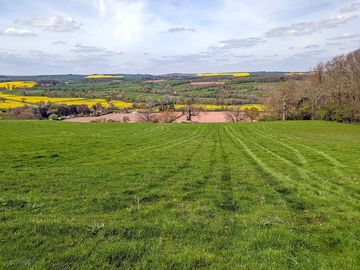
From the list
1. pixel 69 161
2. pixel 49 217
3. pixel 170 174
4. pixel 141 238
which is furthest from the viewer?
pixel 69 161

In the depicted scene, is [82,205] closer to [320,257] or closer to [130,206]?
[130,206]

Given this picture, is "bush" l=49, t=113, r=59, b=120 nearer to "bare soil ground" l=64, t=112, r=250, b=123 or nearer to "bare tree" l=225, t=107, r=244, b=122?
"bare soil ground" l=64, t=112, r=250, b=123

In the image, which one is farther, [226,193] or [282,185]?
[282,185]

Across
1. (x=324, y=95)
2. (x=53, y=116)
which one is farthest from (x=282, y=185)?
(x=53, y=116)

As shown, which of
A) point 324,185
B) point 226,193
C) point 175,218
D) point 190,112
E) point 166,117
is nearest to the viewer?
point 175,218

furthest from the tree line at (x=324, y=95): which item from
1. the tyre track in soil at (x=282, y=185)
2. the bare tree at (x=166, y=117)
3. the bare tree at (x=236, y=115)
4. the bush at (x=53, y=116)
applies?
the bush at (x=53, y=116)

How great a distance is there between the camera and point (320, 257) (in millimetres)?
7094

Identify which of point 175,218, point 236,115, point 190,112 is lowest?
point 236,115

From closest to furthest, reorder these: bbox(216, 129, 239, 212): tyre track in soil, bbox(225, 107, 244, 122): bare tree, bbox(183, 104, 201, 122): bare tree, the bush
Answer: bbox(216, 129, 239, 212): tyre track in soil, the bush, bbox(183, 104, 201, 122): bare tree, bbox(225, 107, 244, 122): bare tree

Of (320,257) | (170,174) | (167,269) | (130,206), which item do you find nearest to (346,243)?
(320,257)

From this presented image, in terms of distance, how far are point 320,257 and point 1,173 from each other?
13992mm

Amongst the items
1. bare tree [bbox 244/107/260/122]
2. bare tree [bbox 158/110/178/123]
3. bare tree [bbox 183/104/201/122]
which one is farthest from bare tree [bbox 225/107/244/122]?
bare tree [bbox 158/110/178/123]

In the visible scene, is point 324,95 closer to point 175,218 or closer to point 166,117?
point 166,117

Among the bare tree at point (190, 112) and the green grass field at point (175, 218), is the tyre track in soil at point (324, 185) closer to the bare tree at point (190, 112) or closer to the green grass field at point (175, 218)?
the green grass field at point (175, 218)
